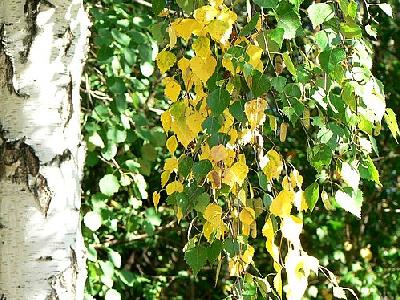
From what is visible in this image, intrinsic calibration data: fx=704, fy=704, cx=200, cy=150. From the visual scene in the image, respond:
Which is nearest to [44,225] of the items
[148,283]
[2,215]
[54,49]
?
[2,215]

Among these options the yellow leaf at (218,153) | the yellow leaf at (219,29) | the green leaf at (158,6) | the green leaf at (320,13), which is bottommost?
the yellow leaf at (218,153)

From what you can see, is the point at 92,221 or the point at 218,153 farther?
the point at 92,221

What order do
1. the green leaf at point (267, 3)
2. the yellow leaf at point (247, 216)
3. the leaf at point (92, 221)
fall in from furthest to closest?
the leaf at point (92, 221)
the yellow leaf at point (247, 216)
the green leaf at point (267, 3)

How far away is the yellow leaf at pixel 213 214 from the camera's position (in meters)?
1.13

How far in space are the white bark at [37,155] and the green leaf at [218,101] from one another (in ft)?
0.76

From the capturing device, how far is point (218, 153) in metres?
1.08

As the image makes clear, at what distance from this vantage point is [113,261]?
207 cm

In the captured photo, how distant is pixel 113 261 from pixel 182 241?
1138 millimetres

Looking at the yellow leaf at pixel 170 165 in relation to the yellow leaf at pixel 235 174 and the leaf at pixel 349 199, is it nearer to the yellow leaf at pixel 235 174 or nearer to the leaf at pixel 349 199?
the yellow leaf at pixel 235 174

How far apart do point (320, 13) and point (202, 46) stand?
0.19 metres

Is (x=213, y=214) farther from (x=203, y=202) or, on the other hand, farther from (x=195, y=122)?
(x=195, y=122)

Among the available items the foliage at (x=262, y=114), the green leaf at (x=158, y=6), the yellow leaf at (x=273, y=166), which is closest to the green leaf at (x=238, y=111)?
the foliage at (x=262, y=114)

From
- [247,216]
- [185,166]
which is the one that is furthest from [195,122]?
[247,216]

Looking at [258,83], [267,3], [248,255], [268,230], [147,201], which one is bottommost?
[147,201]
